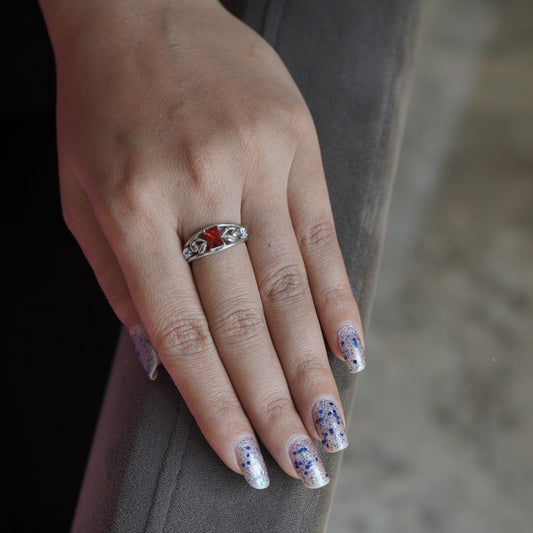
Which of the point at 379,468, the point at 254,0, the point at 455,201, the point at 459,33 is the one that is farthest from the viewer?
the point at 459,33

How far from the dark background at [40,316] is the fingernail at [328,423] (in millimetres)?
385

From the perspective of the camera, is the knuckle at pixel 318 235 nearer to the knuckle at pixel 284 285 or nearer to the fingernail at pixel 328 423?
the knuckle at pixel 284 285

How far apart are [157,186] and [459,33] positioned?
1.69 metres

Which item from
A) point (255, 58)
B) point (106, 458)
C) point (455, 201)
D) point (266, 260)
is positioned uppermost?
point (255, 58)

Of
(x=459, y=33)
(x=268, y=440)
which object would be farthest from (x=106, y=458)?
(x=459, y=33)

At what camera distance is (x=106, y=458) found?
0.60 m

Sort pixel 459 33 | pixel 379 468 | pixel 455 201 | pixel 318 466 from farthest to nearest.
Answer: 1. pixel 459 33
2. pixel 455 201
3. pixel 379 468
4. pixel 318 466

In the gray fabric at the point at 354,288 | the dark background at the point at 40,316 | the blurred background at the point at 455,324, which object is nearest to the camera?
the gray fabric at the point at 354,288

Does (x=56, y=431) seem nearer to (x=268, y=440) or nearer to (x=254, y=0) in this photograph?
(x=268, y=440)

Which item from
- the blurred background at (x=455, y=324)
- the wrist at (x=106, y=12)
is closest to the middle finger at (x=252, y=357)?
the wrist at (x=106, y=12)

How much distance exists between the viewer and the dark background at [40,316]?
0.80 meters

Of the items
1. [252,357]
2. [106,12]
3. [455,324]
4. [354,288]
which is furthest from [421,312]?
[106,12]

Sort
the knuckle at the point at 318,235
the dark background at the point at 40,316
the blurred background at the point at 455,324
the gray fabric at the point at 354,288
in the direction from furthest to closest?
the blurred background at the point at 455,324, the dark background at the point at 40,316, the knuckle at the point at 318,235, the gray fabric at the point at 354,288

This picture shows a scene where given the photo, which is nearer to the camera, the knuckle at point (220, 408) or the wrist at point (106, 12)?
the knuckle at point (220, 408)
